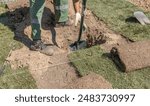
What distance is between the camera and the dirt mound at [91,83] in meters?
5.64

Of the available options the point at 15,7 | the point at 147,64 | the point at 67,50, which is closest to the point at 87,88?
the point at 147,64

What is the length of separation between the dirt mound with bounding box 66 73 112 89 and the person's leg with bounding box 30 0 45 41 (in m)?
1.52

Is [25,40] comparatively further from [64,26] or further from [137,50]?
[137,50]

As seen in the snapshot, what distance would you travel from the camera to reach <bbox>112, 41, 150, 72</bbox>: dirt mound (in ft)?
20.2

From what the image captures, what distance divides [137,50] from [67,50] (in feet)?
4.77

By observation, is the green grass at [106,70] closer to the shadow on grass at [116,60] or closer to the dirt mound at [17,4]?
the shadow on grass at [116,60]

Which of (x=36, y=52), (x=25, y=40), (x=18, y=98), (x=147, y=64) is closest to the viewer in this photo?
(x=18, y=98)

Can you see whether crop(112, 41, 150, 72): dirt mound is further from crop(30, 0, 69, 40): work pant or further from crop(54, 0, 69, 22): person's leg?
crop(54, 0, 69, 22): person's leg

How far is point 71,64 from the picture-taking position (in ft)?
21.5

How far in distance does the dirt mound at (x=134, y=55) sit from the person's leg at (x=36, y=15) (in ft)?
4.94

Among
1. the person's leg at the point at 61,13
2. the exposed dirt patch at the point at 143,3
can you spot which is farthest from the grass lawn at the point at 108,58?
the person's leg at the point at 61,13

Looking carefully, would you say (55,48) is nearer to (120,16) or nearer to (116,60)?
(116,60)

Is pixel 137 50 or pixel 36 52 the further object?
pixel 36 52

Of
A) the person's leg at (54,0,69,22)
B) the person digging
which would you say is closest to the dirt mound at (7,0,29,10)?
the person's leg at (54,0,69,22)
